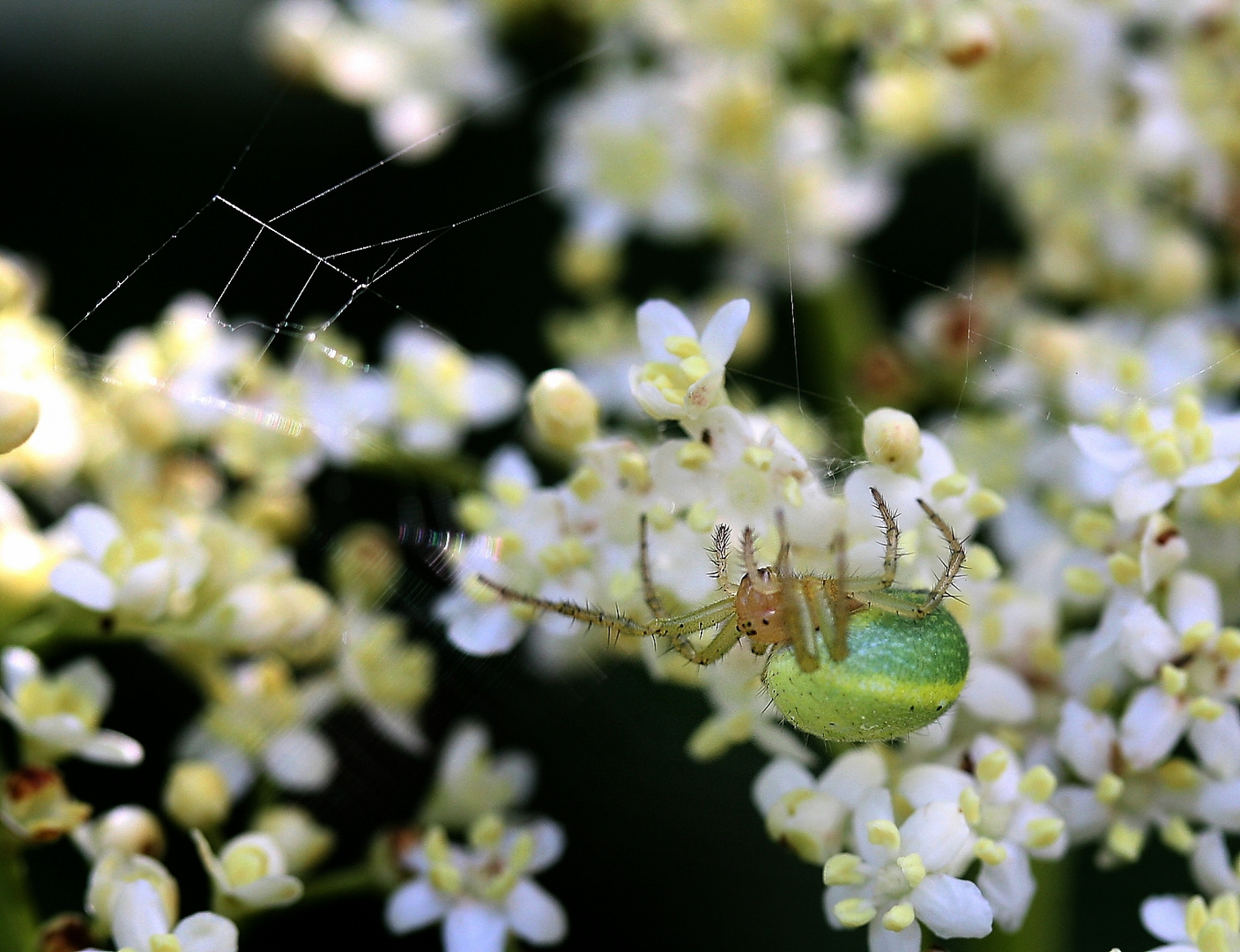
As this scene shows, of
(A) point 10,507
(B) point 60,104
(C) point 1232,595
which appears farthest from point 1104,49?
(B) point 60,104

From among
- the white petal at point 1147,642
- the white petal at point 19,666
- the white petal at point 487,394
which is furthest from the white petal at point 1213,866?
the white petal at point 19,666

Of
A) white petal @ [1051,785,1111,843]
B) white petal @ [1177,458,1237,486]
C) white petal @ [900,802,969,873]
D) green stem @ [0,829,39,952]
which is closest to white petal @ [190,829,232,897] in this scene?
green stem @ [0,829,39,952]

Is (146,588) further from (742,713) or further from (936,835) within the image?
(936,835)

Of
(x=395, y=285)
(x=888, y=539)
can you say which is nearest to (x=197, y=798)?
(x=395, y=285)

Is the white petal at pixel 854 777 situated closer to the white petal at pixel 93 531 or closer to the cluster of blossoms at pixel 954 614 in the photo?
the cluster of blossoms at pixel 954 614

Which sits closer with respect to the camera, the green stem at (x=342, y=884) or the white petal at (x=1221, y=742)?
the white petal at (x=1221, y=742)

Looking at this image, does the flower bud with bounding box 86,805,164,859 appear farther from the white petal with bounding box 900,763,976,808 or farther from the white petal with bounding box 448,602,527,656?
the white petal with bounding box 900,763,976,808
